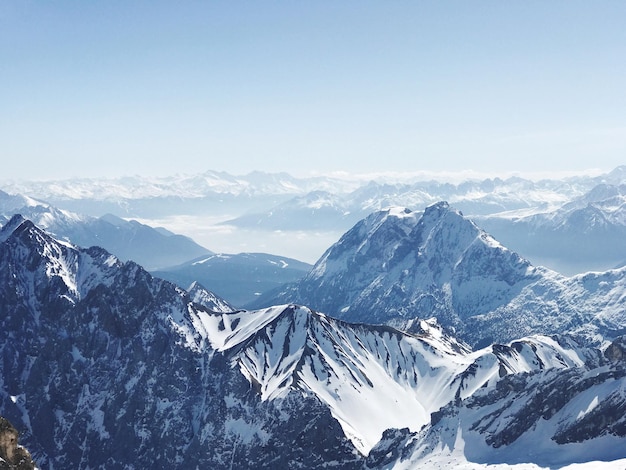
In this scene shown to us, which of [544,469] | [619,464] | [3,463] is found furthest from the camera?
[544,469]

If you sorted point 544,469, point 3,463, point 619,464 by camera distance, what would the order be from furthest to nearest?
point 544,469 < point 619,464 < point 3,463

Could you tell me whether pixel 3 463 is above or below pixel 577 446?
above

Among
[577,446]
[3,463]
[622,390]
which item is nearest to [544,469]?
[577,446]

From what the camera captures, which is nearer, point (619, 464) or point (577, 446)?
point (619, 464)

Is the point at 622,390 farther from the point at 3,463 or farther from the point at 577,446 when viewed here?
the point at 3,463

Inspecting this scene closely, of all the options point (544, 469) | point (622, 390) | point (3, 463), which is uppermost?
point (3, 463)

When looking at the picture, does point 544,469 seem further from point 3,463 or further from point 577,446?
point 3,463
